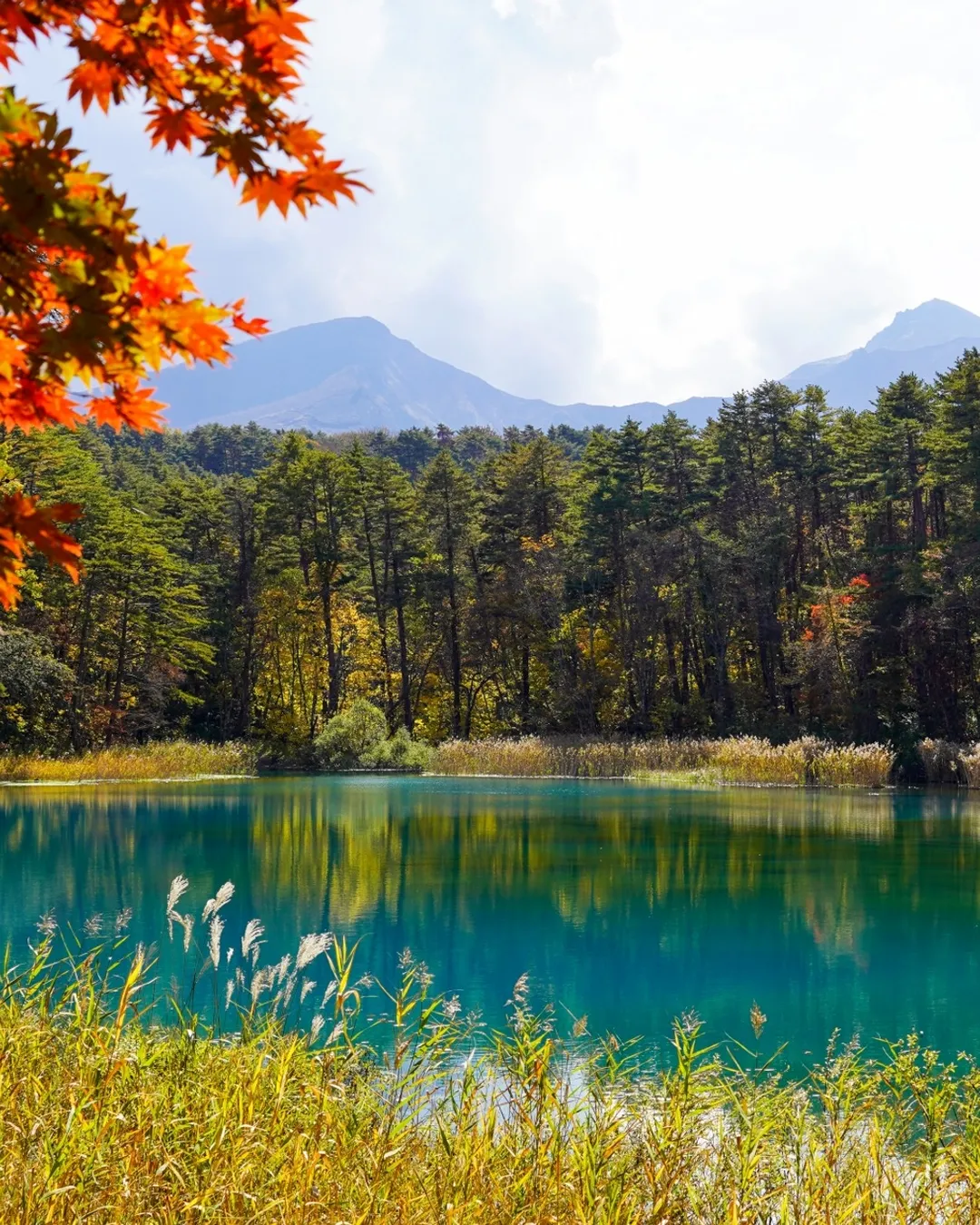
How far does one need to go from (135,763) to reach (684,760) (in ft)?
44.5

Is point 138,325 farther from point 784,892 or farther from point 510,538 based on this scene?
point 510,538

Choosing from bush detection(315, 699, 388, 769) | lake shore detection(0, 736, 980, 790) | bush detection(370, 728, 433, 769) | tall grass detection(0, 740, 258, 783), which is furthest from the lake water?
bush detection(315, 699, 388, 769)

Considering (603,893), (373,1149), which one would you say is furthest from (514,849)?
(373,1149)

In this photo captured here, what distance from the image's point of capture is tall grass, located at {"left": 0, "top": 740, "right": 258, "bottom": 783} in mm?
25031

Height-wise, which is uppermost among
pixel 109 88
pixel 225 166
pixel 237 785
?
pixel 109 88

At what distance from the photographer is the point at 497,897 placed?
1070 centimetres

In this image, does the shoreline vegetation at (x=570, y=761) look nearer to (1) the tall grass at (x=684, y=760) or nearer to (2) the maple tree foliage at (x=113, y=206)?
(1) the tall grass at (x=684, y=760)

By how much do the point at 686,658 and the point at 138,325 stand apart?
33724 mm

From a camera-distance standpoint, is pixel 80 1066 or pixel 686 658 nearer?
pixel 80 1066

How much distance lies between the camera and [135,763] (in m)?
27.1

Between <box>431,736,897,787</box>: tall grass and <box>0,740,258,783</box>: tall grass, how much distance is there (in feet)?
19.4

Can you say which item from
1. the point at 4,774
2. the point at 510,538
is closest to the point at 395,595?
the point at 510,538

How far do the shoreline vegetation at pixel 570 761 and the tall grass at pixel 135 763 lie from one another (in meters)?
0.03

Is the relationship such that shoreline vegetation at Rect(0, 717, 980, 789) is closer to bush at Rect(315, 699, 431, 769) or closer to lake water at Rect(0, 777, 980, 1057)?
bush at Rect(315, 699, 431, 769)
